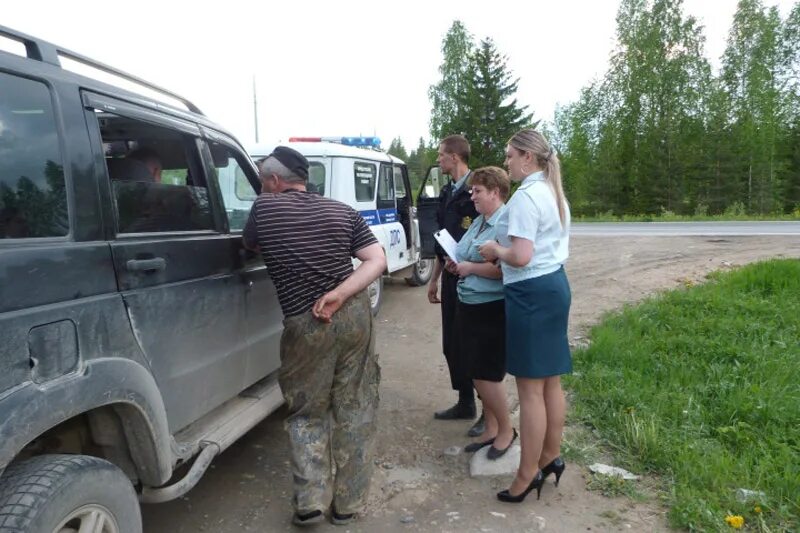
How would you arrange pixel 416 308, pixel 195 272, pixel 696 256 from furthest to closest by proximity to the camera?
pixel 696 256, pixel 416 308, pixel 195 272

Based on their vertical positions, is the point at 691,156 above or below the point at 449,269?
above

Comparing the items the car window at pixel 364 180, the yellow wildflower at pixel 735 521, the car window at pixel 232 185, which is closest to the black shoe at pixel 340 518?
the car window at pixel 232 185

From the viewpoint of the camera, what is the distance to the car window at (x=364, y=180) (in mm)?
6922

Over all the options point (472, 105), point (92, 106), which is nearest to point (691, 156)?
point (472, 105)

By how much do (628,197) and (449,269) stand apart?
117ft

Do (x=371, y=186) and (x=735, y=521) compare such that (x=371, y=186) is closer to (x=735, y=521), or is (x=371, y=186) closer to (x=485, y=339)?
(x=485, y=339)

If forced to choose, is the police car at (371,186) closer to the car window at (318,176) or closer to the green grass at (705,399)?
the car window at (318,176)

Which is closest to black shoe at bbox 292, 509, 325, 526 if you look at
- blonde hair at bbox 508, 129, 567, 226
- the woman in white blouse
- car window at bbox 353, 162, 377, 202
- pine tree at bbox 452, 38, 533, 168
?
the woman in white blouse

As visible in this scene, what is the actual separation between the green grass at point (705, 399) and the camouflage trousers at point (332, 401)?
1571mm

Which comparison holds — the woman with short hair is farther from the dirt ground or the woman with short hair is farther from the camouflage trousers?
the camouflage trousers

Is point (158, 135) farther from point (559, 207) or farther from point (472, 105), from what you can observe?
point (472, 105)

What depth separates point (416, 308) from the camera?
303 inches

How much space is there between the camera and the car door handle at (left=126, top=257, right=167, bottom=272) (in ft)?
7.09

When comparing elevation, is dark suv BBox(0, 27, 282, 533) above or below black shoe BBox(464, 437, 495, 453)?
above
